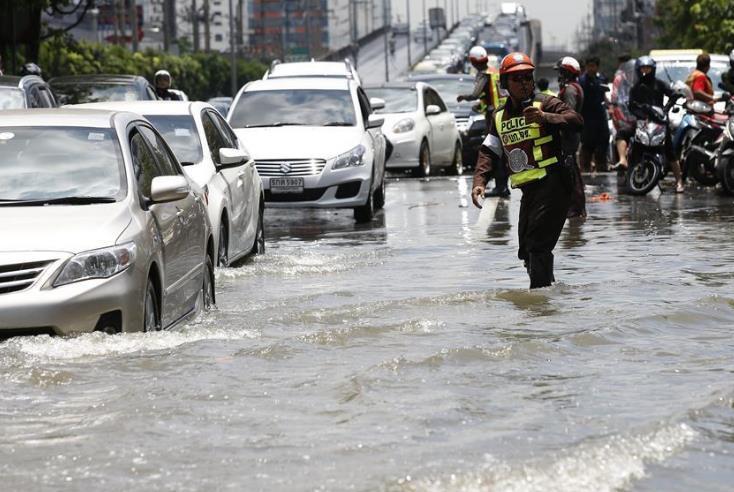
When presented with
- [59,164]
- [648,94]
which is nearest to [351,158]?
[648,94]

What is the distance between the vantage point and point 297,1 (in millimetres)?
169125

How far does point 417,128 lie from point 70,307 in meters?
20.3

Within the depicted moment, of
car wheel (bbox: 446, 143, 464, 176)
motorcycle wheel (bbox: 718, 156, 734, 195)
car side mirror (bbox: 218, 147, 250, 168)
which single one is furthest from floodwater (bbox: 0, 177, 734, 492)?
car wheel (bbox: 446, 143, 464, 176)

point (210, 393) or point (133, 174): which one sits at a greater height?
point (133, 174)

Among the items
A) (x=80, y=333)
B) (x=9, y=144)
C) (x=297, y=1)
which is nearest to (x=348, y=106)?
(x=9, y=144)

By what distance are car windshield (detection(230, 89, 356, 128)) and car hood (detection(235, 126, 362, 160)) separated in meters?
0.37

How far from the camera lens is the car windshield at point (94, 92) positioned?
23.0 meters

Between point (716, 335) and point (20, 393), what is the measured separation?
3601 millimetres

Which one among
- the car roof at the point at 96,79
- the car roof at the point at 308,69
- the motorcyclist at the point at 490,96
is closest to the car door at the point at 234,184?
the motorcyclist at the point at 490,96

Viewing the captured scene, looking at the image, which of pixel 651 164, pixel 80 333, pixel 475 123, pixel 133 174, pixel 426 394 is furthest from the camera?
pixel 475 123

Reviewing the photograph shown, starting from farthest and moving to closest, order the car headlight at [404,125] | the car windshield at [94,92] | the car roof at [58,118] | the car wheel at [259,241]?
the car headlight at [404,125], the car windshield at [94,92], the car wheel at [259,241], the car roof at [58,118]

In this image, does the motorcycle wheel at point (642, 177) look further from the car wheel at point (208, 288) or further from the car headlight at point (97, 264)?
the car headlight at point (97, 264)

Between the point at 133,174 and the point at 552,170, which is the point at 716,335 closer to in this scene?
the point at 552,170

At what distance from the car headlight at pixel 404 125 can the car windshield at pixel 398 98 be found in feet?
1.49
